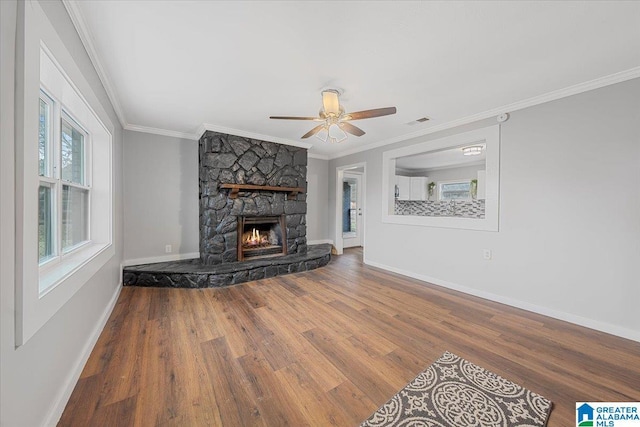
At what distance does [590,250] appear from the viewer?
2.34m

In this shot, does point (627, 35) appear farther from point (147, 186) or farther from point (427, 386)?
point (147, 186)

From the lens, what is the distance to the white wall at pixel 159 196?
373 cm

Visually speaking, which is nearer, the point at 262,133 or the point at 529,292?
the point at 529,292

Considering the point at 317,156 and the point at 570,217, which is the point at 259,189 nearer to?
the point at 317,156

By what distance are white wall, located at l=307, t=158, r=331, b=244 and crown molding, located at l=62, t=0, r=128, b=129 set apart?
3542mm

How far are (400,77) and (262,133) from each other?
2410mm

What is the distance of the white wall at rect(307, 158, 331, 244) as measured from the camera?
559cm

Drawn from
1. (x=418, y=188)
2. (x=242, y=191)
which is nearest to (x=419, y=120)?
(x=242, y=191)

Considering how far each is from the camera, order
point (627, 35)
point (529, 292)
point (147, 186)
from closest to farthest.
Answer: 1. point (627, 35)
2. point (529, 292)
3. point (147, 186)

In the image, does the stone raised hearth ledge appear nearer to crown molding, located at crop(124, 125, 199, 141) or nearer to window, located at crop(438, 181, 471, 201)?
crown molding, located at crop(124, 125, 199, 141)

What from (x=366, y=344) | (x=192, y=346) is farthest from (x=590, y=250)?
(x=192, y=346)

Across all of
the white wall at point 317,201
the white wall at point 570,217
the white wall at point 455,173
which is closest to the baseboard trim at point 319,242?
the white wall at point 317,201

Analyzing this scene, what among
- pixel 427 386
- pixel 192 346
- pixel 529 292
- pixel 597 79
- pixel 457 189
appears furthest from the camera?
pixel 457 189

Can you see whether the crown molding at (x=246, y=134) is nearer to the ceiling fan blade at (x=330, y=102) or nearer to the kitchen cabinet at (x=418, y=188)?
the ceiling fan blade at (x=330, y=102)
